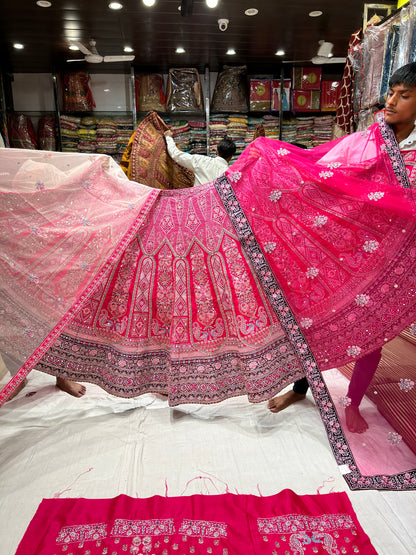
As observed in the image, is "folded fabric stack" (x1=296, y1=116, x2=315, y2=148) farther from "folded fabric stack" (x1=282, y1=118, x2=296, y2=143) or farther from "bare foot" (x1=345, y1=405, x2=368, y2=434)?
"bare foot" (x1=345, y1=405, x2=368, y2=434)

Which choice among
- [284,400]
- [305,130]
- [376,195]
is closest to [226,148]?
[376,195]

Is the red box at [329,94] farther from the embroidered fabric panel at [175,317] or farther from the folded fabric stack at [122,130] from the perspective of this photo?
the embroidered fabric panel at [175,317]

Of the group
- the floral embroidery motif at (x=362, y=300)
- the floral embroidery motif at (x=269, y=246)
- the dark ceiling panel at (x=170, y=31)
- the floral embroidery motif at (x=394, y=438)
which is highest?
the dark ceiling panel at (x=170, y=31)

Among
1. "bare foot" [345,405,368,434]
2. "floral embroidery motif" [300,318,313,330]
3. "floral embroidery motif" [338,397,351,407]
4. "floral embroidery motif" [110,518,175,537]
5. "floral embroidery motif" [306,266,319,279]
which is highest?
"floral embroidery motif" [306,266,319,279]

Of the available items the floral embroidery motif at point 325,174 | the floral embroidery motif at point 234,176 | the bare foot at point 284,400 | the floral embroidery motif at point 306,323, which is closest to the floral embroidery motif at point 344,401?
the floral embroidery motif at point 306,323

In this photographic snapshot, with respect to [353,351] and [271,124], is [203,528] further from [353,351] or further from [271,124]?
[271,124]

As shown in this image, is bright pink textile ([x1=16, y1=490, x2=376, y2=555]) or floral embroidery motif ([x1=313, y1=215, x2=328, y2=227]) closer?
bright pink textile ([x1=16, y1=490, x2=376, y2=555])

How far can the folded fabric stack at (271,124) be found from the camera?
460 centimetres

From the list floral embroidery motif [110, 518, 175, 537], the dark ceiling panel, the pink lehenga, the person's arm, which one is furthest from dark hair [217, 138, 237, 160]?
floral embroidery motif [110, 518, 175, 537]

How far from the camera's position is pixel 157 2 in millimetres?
2896

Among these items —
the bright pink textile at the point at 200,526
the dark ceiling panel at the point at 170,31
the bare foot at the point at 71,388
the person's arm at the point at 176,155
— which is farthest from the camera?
the dark ceiling panel at the point at 170,31

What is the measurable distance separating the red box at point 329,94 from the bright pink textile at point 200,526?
173 inches

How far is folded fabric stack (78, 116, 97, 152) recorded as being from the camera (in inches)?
176

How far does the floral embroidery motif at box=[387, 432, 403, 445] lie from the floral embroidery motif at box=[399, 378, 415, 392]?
15 centimetres
